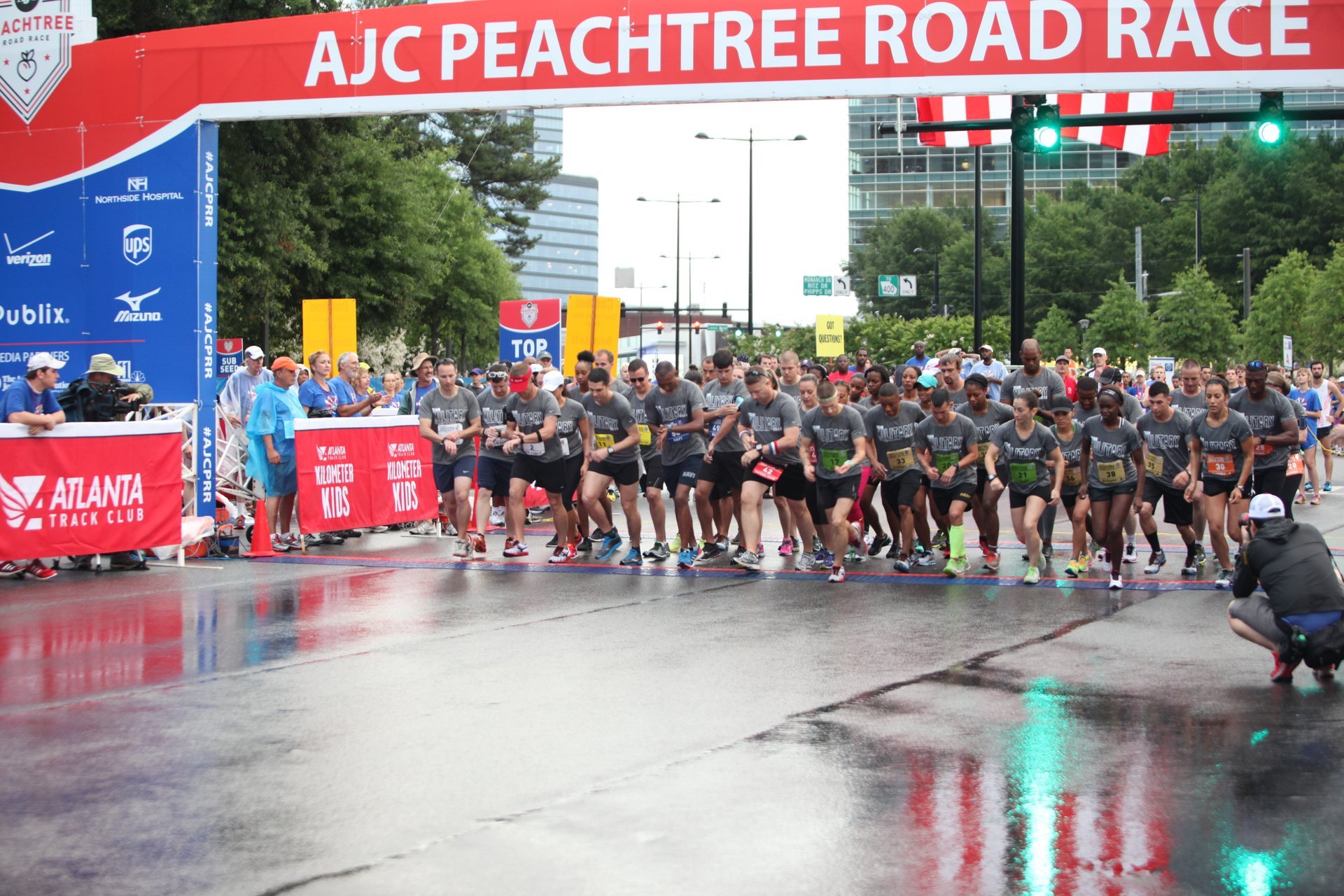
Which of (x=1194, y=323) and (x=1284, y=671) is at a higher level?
(x=1194, y=323)

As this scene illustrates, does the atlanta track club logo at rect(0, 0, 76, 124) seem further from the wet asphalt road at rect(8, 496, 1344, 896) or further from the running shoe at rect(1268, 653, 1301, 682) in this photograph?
the running shoe at rect(1268, 653, 1301, 682)

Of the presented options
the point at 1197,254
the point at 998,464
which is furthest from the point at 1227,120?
the point at 1197,254

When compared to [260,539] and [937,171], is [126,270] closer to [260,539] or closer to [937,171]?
[260,539]

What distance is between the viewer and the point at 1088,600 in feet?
38.8

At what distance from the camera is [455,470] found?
15.2 meters

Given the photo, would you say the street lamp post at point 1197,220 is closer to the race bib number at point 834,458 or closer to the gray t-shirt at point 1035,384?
the gray t-shirt at point 1035,384

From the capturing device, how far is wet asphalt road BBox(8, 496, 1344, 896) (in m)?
5.05

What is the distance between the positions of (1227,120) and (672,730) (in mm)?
12297

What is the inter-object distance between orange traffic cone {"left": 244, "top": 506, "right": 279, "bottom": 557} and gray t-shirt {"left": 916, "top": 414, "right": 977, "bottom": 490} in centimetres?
670

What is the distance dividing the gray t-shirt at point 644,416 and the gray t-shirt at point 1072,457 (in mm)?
3925

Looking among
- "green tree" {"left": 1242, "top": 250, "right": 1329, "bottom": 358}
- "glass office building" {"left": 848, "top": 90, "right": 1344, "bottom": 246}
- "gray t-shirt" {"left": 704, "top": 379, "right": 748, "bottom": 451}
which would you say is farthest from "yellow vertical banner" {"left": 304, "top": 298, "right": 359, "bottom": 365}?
"glass office building" {"left": 848, "top": 90, "right": 1344, "bottom": 246}

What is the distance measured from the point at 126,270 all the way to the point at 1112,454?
10.2 metres

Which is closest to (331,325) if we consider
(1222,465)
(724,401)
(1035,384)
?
(724,401)

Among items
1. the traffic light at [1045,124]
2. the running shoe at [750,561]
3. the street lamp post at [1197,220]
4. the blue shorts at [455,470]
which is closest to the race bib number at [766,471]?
the running shoe at [750,561]
